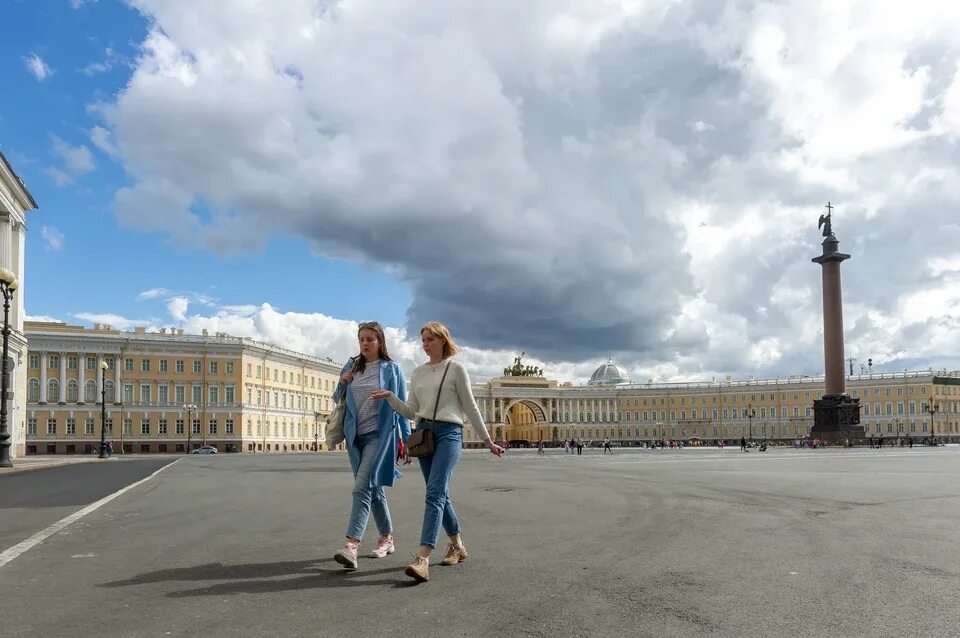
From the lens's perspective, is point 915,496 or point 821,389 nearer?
point 915,496

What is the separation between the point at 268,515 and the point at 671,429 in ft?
535

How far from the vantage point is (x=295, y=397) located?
114 metres

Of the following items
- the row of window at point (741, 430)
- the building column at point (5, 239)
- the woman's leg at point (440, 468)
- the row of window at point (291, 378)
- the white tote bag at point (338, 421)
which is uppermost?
the building column at point (5, 239)

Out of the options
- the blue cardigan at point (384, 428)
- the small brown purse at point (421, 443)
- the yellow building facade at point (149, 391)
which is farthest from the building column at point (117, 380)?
the small brown purse at point (421, 443)

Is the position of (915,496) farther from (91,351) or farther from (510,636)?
(91,351)

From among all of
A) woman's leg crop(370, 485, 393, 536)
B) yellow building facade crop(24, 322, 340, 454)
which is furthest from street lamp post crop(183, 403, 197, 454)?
woman's leg crop(370, 485, 393, 536)

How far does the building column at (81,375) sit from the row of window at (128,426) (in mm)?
2335

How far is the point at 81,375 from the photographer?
9206 centimetres

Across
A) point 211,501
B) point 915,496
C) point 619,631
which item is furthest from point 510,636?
point 915,496

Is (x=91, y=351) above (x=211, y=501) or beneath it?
above

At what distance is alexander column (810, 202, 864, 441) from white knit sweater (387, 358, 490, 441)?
256 feet

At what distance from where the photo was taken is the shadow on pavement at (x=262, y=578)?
6.72 m

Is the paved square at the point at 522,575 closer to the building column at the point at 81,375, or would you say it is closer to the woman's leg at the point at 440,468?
the woman's leg at the point at 440,468

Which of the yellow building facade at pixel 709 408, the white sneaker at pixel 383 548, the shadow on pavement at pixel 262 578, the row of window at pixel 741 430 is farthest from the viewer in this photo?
the yellow building facade at pixel 709 408
